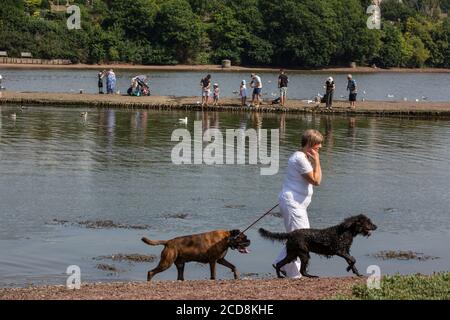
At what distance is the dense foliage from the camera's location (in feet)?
406

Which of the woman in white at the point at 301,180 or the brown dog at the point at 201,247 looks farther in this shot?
the brown dog at the point at 201,247

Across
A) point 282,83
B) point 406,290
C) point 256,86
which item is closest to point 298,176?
point 406,290

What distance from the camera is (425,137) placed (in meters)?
39.8

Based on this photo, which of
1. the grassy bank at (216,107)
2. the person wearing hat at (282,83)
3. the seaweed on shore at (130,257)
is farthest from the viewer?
the grassy bank at (216,107)

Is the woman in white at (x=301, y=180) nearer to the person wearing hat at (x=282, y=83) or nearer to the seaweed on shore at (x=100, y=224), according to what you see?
the seaweed on shore at (x=100, y=224)

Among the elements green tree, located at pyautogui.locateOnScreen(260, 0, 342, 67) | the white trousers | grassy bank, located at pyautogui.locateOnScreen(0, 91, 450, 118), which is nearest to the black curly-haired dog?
the white trousers

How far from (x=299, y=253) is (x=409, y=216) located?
9.04 m

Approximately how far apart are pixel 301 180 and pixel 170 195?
1060 cm

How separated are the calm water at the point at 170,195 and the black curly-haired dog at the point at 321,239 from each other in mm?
2756

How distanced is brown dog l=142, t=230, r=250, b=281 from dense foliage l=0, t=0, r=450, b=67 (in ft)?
352

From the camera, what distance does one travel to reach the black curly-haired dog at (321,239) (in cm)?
1464

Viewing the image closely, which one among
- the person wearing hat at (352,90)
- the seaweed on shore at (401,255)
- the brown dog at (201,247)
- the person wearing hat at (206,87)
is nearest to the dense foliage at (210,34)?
the person wearing hat at (206,87)
